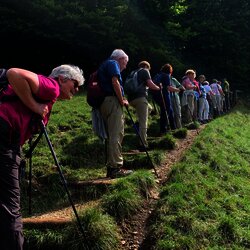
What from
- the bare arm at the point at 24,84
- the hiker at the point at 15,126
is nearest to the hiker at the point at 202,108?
the hiker at the point at 15,126

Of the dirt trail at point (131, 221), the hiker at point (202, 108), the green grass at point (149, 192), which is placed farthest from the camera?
the hiker at point (202, 108)

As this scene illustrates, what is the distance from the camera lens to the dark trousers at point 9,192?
391 centimetres

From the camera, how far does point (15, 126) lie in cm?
417

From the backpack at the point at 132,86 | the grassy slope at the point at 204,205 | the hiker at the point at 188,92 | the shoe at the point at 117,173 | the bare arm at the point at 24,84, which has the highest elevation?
the bare arm at the point at 24,84

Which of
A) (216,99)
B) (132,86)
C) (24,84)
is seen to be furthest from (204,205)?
(216,99)

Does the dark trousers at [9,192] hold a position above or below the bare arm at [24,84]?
below

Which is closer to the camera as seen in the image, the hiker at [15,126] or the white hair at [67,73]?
the hiker at [15,126]

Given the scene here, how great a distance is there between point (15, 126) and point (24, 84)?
1.45ft

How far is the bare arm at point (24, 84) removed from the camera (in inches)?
162

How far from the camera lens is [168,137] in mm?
10680

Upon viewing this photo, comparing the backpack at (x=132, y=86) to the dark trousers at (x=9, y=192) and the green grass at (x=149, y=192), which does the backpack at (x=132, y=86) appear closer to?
the green grass at (x=149, y=192)

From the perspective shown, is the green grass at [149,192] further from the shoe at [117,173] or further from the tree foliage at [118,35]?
the tree foliage at [118,35]

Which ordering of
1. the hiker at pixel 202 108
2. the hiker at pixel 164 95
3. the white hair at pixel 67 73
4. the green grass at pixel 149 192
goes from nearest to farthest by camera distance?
the white hair at pixel 67 73, the green grass at pixel 149 192, the hiker at pixel 164 95, the hiker at pixel 202 108

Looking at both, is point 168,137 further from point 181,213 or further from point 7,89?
point 7,89
